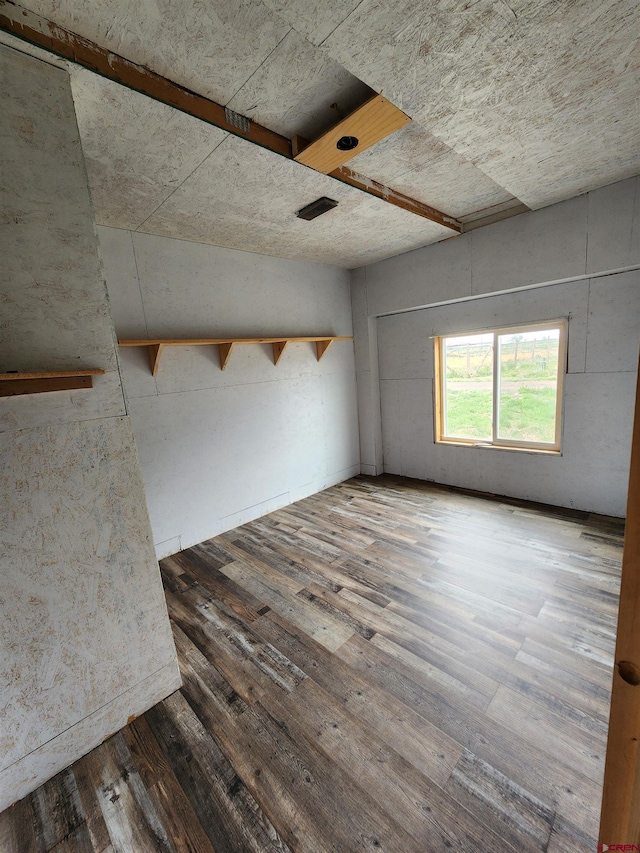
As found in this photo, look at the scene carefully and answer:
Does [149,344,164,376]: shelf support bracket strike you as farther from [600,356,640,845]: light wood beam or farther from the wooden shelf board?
[600,356,640,845]: light wood beam

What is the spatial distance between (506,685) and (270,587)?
162cm

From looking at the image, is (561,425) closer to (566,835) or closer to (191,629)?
(566,835)

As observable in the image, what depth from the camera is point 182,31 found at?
1.31 m

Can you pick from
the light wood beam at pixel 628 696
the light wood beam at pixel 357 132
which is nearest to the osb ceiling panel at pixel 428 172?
the light wood beam at pixel 357 132

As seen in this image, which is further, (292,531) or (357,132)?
(292,531)

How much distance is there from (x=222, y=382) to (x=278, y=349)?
0.77 m

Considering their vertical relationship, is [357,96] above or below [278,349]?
above

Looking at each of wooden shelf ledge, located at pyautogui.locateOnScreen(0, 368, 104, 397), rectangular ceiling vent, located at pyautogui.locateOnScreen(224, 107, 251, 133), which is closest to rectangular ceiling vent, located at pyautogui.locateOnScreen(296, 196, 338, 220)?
rectangular ceiling vent, located at pyautogui.locateOnScreen(224, 107, 251, 133)

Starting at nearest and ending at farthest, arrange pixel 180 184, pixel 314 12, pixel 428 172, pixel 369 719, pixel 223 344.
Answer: pixel 314 12 < pixel 369 719 < pixel 180 184 < pixel 428 172 < pixel 223 344

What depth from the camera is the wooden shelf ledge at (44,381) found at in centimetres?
126

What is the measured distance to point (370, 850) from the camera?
118 cm

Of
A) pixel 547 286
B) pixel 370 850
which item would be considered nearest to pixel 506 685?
pixel 370 850

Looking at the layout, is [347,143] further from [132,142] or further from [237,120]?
[132,142]

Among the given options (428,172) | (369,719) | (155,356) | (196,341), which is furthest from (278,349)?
(369,719)
